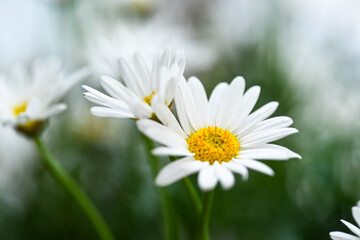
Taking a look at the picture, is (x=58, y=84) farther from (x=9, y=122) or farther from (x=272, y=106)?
(x=272, y=106)

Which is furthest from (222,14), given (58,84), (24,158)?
(58,84)

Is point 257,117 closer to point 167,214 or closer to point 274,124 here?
point 274,124

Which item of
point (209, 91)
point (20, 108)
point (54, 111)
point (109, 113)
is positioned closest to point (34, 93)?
point (20, 108)

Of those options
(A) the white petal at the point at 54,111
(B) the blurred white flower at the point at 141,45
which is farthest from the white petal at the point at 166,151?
(B) the blurred white flower at the point at 141,45

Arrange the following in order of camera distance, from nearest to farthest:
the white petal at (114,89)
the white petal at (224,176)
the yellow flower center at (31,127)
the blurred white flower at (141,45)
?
the white petal at (224,176)
the white petal at (114,89)
the yellow flower center at (31,127)
the blurred white flower at (141,45)

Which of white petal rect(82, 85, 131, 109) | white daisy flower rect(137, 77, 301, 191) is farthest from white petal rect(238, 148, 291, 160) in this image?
white petal rect(82, 85, 131, 109)

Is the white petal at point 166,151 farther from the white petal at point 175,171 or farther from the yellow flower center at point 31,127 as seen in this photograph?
the yellow flower center at point 31,127
